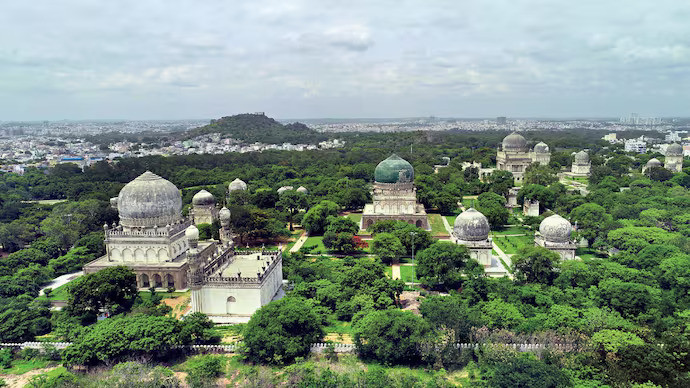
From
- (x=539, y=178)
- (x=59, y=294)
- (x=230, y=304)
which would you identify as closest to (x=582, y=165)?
(x=539, y=178)

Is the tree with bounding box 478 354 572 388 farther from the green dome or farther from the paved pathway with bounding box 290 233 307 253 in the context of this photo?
the green dome

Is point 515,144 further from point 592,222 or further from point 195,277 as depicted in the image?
point 195,277

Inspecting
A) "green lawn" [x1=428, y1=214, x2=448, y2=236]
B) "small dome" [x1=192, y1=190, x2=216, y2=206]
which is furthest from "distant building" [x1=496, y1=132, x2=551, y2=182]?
"small dome" [x1=192, y1=190, x2=216, y2=206]

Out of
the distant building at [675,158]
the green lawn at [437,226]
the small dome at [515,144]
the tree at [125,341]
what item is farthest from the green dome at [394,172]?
the distant building at [675,158]

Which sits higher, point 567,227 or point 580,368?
point 567,227

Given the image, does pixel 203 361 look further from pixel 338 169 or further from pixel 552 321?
pixel 338 169

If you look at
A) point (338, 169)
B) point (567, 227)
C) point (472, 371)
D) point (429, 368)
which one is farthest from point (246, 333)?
point (338, 169)

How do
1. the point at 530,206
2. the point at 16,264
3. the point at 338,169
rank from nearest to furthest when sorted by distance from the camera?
the point at 16,264 < the point at 530,206 < the point at 338,169
